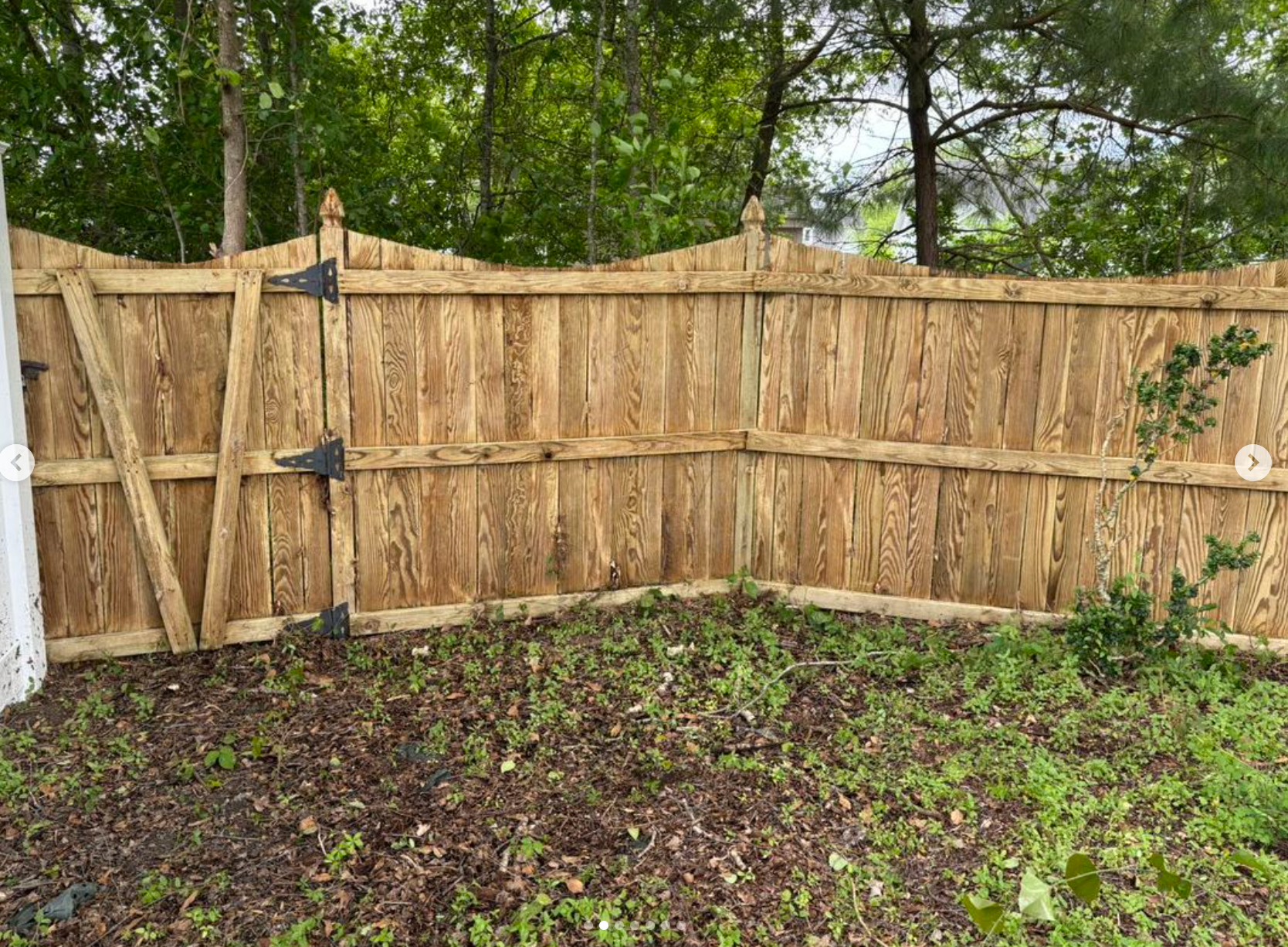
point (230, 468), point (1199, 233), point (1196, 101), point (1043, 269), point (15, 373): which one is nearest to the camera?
point (15, 373)

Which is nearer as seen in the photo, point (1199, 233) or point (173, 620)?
point (173, 620)

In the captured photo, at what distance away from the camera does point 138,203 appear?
5938 millimetres

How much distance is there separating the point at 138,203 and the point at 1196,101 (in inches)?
261

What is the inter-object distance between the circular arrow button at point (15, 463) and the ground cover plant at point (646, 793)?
839 mm

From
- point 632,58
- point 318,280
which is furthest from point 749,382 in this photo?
point 632,58

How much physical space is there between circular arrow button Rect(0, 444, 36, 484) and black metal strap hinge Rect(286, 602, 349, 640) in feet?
3.91

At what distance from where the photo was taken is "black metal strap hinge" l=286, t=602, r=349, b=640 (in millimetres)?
4164

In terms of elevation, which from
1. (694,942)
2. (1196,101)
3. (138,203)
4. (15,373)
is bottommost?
(694,942)

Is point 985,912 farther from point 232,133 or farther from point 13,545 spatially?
point 232,133

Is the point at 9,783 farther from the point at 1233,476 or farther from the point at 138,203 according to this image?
the point at 1233,476

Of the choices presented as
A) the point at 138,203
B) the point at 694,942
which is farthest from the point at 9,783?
the point at 138,203

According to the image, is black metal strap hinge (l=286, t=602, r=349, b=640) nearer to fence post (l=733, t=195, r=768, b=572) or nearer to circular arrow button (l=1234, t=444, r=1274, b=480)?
fence post (l=733, t=195, r=768, b=572)

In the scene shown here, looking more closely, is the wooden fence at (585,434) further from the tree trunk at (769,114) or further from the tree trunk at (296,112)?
the tree trunk at (769,114)

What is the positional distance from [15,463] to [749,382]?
311 cm
